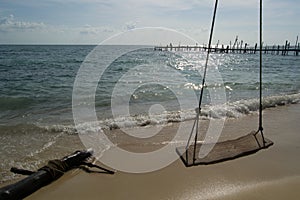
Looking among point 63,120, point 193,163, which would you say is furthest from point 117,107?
point 193,163

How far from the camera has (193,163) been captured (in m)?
3.96

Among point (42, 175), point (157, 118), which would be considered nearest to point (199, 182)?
point (42, 175)

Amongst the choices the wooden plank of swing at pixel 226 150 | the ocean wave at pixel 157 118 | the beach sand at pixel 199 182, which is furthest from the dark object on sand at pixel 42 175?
the ocean wave at pixel 157 118

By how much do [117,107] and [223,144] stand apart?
515cm

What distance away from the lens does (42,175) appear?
11.9 ft

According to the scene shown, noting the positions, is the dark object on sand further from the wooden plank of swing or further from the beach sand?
the wooden plank of swing

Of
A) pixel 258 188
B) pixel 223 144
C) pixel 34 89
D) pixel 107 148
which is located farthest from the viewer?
pixel 34 89

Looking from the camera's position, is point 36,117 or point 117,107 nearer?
point 36,117

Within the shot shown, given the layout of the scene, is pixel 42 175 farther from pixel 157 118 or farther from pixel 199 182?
pixel 157 118

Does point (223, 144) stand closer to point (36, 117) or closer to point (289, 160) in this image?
point (289, 160)

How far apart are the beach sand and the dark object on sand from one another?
0.09 m

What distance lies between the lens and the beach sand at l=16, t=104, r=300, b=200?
11.1 feet

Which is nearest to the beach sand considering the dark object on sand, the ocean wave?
the dark object on sand

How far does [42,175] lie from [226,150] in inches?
107
